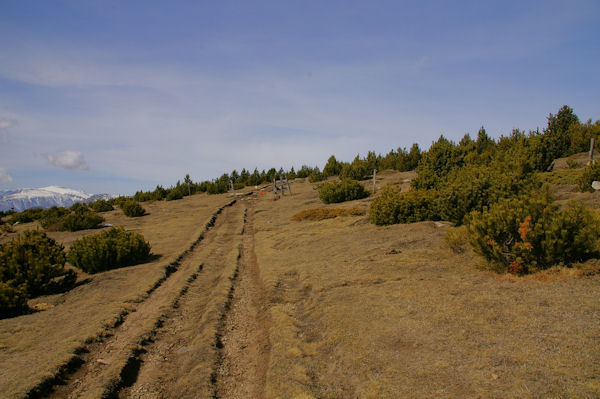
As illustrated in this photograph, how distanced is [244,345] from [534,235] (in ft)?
18.4

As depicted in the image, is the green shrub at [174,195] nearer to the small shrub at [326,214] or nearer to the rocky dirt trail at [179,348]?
the small shrub at [326,214]

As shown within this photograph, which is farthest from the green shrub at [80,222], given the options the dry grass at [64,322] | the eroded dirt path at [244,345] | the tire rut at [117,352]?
→ the eroded dirt path at [244,345]

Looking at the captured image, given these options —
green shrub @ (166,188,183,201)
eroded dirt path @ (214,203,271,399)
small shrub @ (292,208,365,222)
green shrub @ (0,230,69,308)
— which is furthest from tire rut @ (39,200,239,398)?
green shrub @ (166,188,183,201)

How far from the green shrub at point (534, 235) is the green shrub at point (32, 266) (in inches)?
442

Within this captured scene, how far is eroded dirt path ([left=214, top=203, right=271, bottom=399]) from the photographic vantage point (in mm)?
4172

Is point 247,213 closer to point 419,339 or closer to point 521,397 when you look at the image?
point 419,339

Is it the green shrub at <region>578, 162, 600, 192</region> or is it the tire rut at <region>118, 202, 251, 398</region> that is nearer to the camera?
the tire rut at <region>118, 202, 251, 398</region>

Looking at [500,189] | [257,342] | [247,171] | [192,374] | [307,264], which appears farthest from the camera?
[247,171]

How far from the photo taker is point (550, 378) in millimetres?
3170

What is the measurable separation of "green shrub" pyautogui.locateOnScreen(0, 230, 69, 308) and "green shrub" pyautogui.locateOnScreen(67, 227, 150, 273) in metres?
0.99

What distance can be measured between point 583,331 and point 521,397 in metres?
1.69

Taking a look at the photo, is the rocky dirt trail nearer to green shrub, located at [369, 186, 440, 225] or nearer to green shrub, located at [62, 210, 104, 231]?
green shrub, located at [369, 186, 440, 225]

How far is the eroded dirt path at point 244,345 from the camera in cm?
417

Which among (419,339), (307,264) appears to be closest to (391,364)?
(419,339)
